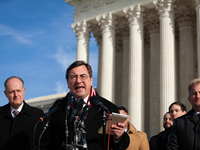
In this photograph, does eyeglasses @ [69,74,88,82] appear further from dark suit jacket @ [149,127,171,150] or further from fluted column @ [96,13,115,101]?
fluted column @ [96,13,115,101]

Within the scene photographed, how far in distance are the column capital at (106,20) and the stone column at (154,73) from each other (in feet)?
15.5

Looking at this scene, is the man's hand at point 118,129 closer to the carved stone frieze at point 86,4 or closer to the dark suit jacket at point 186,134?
the dark suit jacket at point 186,134

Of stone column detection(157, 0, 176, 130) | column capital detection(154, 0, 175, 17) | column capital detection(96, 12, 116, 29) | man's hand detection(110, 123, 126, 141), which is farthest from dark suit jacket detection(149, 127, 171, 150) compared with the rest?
column capital detection(96, 12, 116, 29)

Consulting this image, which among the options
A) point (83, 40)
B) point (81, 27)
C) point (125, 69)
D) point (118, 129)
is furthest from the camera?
point (125, 69)

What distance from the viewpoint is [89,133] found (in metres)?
6.61

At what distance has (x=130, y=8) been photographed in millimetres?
34344

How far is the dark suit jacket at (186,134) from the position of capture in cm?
732

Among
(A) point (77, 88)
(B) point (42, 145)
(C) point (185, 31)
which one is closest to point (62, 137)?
(B) point (42, 145)

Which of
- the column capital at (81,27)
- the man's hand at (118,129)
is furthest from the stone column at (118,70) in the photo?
the man's hand at (118,129)

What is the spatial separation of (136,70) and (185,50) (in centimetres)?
666

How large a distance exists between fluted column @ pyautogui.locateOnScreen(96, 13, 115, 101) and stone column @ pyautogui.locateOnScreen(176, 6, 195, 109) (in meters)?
7.64

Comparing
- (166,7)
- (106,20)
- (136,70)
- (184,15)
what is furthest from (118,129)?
(184,15)

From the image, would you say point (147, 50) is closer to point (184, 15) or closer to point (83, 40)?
point (184, 15)

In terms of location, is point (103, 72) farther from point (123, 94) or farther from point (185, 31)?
point (185, 31)
